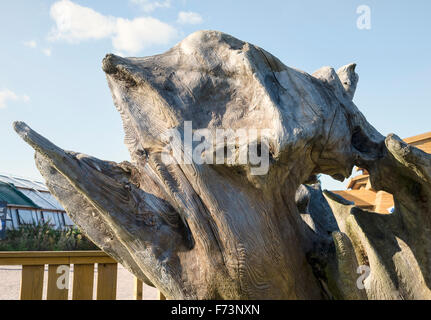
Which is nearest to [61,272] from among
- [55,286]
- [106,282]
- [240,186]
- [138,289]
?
[55,286]

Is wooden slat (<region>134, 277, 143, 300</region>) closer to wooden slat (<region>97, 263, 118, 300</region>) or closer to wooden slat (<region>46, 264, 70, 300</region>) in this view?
wooden slat (<region>97, 263, 118, 300</region>)

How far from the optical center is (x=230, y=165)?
67.4 inches

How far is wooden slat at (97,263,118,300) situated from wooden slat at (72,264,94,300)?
0.30ft

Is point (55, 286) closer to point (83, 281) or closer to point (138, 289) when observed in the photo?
point (83, 281)

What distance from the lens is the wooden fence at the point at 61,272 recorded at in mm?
2295

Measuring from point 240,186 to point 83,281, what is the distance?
1389 mm

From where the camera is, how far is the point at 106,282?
2676mm

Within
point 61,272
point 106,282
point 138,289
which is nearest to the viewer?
point 61,272

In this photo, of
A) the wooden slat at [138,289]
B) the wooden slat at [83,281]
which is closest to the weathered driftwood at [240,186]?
the wooden slat at [83,281]

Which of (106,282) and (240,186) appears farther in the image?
(106,282)

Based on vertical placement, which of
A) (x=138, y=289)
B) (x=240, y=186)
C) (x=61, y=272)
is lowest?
(x=138, y=289)
